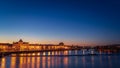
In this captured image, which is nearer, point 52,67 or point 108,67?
point 52,67

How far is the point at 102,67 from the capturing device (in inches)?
2367

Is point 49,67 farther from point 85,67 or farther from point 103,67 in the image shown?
point 103,67

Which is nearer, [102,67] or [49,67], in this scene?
[49,67]

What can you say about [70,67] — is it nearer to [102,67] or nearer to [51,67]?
[51,67]

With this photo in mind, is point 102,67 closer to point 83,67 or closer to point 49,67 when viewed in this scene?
point 83,67

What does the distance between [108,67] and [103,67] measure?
166 cm

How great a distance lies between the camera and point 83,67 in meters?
58.8

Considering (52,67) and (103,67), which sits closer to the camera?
(52,67)

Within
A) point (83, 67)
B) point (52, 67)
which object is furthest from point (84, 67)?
point (52, 67)

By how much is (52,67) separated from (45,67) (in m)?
1.85

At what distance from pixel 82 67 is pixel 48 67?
9240mm

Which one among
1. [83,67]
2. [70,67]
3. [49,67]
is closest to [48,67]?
[49,67]

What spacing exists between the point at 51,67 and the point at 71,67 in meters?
5.46

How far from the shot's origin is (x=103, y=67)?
2360 inches
